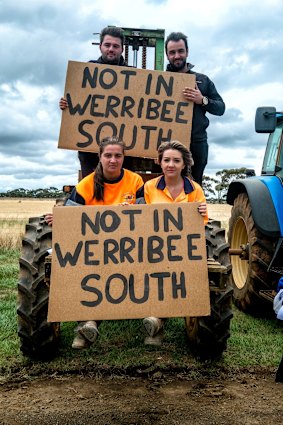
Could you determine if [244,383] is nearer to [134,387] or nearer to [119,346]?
[134,387]

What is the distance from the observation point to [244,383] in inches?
149

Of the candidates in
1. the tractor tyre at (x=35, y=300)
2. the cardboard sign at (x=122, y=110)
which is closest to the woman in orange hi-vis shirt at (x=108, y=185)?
the tractor tyre at (x=35, y=300)

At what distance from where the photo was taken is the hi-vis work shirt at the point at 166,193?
3873mm

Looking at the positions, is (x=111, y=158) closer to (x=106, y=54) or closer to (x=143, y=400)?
(x=106, y=54)

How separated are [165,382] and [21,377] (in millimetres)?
1035

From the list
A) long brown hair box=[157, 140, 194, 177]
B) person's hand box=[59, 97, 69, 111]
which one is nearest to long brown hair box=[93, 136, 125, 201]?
long brown hair box=[157, 140, 194, 177]

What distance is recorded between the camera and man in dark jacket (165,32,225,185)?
4.60m

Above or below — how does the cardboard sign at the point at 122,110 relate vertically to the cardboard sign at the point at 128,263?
above

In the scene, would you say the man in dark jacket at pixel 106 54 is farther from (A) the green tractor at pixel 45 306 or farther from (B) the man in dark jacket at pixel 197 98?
(A) the green tractor at pixel 45 306

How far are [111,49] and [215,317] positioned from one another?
243cm

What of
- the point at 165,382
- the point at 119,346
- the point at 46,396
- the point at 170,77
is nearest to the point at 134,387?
the point at 165,382

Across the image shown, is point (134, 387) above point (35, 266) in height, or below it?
below

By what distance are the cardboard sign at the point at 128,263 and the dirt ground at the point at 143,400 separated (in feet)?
1.99

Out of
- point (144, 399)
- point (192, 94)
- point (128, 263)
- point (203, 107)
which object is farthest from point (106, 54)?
point (144, 399)
